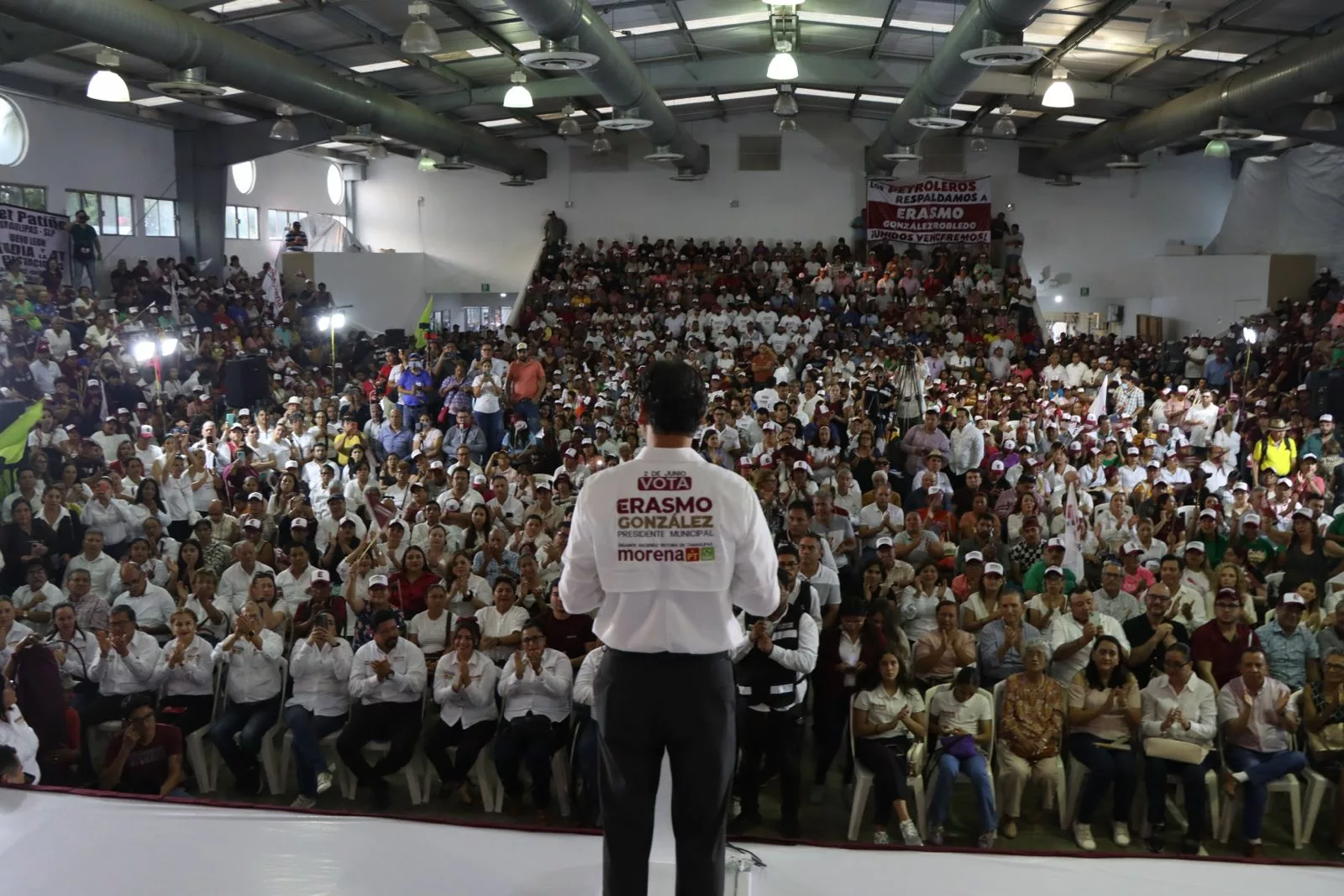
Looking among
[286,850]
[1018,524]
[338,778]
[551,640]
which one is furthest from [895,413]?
[286,850]

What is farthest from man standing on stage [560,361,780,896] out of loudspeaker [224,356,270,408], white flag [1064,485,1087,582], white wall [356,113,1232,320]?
white wall [356,113,1232,320]

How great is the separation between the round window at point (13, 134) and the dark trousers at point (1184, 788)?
13.9 meters

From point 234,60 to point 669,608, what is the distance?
28.8 ft

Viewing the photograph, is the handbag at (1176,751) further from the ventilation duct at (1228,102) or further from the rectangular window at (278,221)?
the rectangular window at (278,221)

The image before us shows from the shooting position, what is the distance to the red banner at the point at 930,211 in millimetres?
18969

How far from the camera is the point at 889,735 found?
4508 mm

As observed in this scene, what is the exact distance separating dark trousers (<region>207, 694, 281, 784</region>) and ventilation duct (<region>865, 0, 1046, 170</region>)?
636cm

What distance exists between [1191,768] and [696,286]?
1358cm

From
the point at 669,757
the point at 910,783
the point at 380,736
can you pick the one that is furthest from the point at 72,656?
the point at 669,757

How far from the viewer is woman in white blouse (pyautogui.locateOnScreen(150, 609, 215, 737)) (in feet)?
16.2

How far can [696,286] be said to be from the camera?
17219 millimetres

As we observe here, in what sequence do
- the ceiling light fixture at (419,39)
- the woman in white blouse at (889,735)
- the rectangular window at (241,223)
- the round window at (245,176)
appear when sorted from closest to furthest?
the woman in white blouse at (889,735) < the ceiling light fixture at (419,39) < the rectangular window at (241,223) < the round window at (245,176)

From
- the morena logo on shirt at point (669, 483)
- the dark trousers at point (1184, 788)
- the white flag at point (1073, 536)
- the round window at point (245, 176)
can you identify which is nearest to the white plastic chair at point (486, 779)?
the dark trousers at point (1184, 788)

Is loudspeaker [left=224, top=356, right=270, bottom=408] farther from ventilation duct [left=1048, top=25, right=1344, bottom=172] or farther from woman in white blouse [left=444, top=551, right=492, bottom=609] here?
ventilation duct [left=1048, top=25, right=1344, bottom=172]
